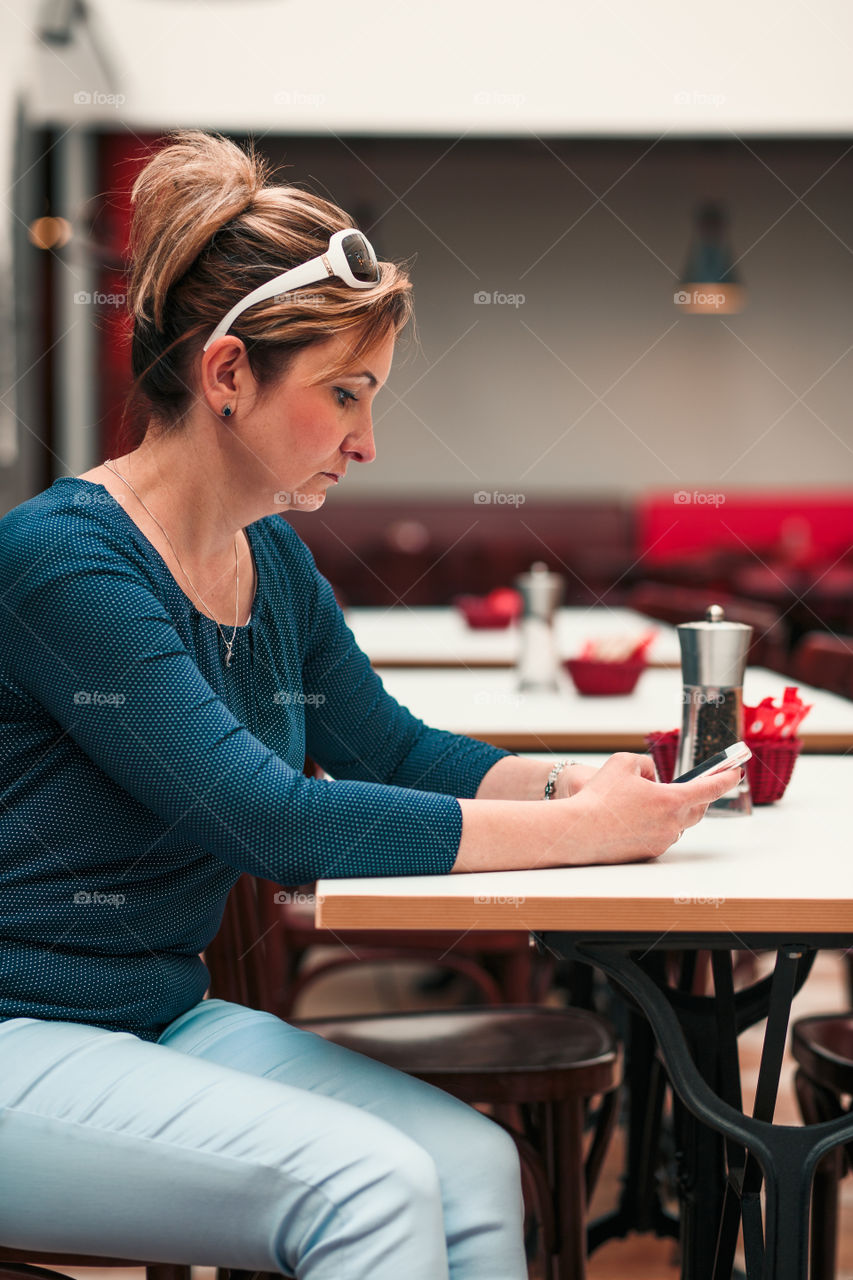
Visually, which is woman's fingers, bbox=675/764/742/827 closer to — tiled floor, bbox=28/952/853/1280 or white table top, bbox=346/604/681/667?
tiled floor, bbox=28/952/853/1280

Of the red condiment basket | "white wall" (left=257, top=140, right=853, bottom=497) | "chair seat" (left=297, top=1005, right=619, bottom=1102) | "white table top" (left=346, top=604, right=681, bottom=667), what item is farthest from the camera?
"white wall" (left=257, top=140, right=853, bottom=497)

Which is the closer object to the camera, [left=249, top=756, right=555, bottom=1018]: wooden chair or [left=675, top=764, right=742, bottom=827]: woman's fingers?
[left=675, top=764, right=742, bottom=827]: woman's fingers

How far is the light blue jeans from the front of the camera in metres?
0.89

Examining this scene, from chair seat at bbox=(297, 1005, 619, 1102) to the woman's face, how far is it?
57 centimetres

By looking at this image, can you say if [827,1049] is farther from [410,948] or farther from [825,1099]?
[410,948]

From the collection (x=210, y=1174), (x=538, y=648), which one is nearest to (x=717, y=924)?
(x=210, y=1174)

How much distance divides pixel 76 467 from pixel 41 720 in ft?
24.1

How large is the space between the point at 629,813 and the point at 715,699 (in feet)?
0.91

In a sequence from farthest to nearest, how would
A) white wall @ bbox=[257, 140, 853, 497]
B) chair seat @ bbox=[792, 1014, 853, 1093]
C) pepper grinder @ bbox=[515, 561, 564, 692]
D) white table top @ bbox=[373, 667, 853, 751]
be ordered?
white wall @ bbox=[257, 140, 853, 497], pepper grinder @ bbox=[515, 561, 564, 692], white table top @ bbox=[373, 667, 853, 751], chair seat @ bbox=[792, 1014, 853, 1093]

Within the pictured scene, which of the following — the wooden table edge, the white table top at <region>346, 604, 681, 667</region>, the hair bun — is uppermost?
the hair bun

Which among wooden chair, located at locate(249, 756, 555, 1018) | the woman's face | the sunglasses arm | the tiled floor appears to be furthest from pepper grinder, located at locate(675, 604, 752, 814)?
the tiled floor

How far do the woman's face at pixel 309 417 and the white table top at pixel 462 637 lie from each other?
3.91 feet

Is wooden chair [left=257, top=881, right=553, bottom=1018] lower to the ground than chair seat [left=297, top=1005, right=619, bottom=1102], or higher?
lower

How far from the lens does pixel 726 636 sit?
1.30 meters
